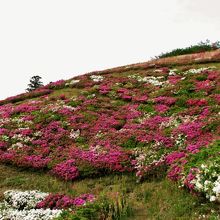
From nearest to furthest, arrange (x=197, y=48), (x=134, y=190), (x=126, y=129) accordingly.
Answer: (x=134, y=190) → (x=126, y=129) → (x=197, y=48)

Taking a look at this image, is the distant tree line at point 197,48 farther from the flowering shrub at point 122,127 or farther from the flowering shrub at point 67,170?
the flowering shrub at point 67,170

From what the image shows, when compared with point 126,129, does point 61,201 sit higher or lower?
lower

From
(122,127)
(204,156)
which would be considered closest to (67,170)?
(122,127)

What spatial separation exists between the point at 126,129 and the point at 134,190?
7.77 metres

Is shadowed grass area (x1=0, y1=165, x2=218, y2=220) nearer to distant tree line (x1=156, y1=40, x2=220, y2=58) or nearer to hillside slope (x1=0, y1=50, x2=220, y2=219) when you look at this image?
hillside slope (x1=0, y1=50, x2=220, y2=219)

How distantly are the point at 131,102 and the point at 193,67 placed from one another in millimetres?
10505

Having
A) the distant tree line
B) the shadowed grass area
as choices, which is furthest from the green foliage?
the distant tree line

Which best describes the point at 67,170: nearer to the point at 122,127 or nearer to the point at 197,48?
the point at 122,127

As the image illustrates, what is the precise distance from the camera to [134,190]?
775 inches

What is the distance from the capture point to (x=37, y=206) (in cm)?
1905

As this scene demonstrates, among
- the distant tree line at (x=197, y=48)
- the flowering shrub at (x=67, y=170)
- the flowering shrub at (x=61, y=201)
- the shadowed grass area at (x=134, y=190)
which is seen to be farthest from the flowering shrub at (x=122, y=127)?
the distant tree line at (x=197, y=48)

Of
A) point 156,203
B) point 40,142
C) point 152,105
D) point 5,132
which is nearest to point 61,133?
point 40,142

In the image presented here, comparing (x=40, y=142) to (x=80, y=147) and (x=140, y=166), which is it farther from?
(x=140, y=166)

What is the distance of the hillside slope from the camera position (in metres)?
20.3
